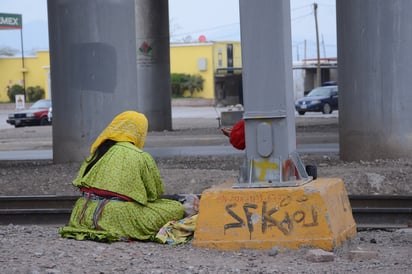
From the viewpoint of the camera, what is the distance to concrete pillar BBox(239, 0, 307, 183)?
7.77m

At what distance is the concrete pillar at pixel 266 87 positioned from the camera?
777 centimetres

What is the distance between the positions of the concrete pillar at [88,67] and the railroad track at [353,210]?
15.3ft

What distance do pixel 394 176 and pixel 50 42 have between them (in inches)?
269

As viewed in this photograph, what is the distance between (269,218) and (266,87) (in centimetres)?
Result: 114

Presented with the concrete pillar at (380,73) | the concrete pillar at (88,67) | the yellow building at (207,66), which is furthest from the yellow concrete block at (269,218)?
the yellow building at (207,66)

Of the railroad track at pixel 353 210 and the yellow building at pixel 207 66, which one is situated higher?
the yellow building at pixel 207 66

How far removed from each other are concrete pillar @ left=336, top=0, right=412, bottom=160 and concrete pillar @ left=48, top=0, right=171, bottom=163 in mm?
3869

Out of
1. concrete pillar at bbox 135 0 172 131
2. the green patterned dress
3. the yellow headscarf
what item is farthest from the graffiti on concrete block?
concrete pillar at bbox 135 0 172 131

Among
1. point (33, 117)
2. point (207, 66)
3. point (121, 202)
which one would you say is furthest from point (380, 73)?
point (207, 66)

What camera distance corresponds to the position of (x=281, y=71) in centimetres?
777

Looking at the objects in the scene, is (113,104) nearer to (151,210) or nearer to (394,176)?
(394,176)

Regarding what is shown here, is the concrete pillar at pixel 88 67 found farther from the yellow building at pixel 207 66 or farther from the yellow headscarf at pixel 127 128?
the yellow building at pixel 207 66

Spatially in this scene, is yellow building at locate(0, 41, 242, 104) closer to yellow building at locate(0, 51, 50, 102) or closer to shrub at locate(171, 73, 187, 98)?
yellow building at locate(0, 51, 50, 102)

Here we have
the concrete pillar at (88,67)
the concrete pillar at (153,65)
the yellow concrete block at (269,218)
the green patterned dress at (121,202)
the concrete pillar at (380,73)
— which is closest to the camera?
the yellow concrete block at (269,218)
